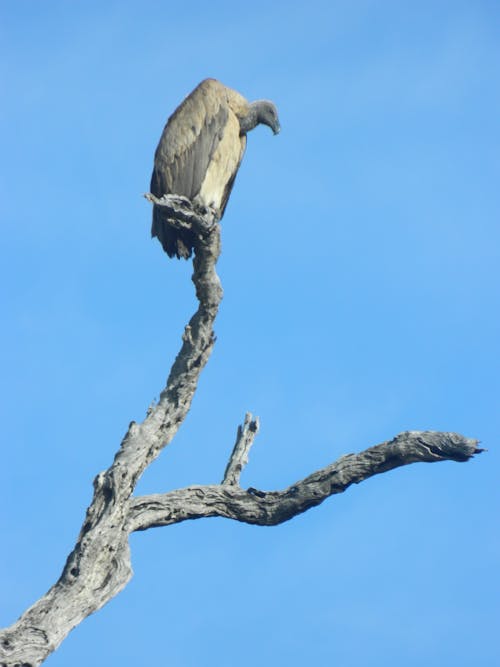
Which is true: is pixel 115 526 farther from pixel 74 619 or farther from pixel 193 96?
pixel 193 96

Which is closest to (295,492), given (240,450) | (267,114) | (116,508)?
(240,450)

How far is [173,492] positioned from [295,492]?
774 millimetres

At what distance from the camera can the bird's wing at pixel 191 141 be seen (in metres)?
9.86

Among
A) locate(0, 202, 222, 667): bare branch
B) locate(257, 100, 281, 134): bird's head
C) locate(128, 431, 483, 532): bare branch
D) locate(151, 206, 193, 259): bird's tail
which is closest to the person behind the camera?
locate(0, 202, 222, 667): bare branch

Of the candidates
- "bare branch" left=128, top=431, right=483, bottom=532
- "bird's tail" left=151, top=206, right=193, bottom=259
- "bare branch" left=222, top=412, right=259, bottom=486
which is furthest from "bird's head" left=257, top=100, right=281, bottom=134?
"bare branch" left=128, top=431, right=483, bottom=532

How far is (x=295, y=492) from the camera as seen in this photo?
23.7ft

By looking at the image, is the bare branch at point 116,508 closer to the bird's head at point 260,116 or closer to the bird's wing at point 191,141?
the bird's wing at point 191,141

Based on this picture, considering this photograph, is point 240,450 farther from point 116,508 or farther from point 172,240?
point 172,240

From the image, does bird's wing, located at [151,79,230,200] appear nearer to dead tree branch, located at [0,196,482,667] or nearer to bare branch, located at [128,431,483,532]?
dead tree branch, located at [0,196,482,667]

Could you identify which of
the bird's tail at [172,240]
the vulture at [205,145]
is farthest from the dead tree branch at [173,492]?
the vulture at [205,145]

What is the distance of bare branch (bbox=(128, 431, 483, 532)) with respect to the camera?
22.9 ft

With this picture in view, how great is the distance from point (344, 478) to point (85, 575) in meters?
1.72

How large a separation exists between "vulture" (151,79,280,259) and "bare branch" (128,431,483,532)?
8.98ft

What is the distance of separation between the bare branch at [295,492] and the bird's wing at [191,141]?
131 inches
